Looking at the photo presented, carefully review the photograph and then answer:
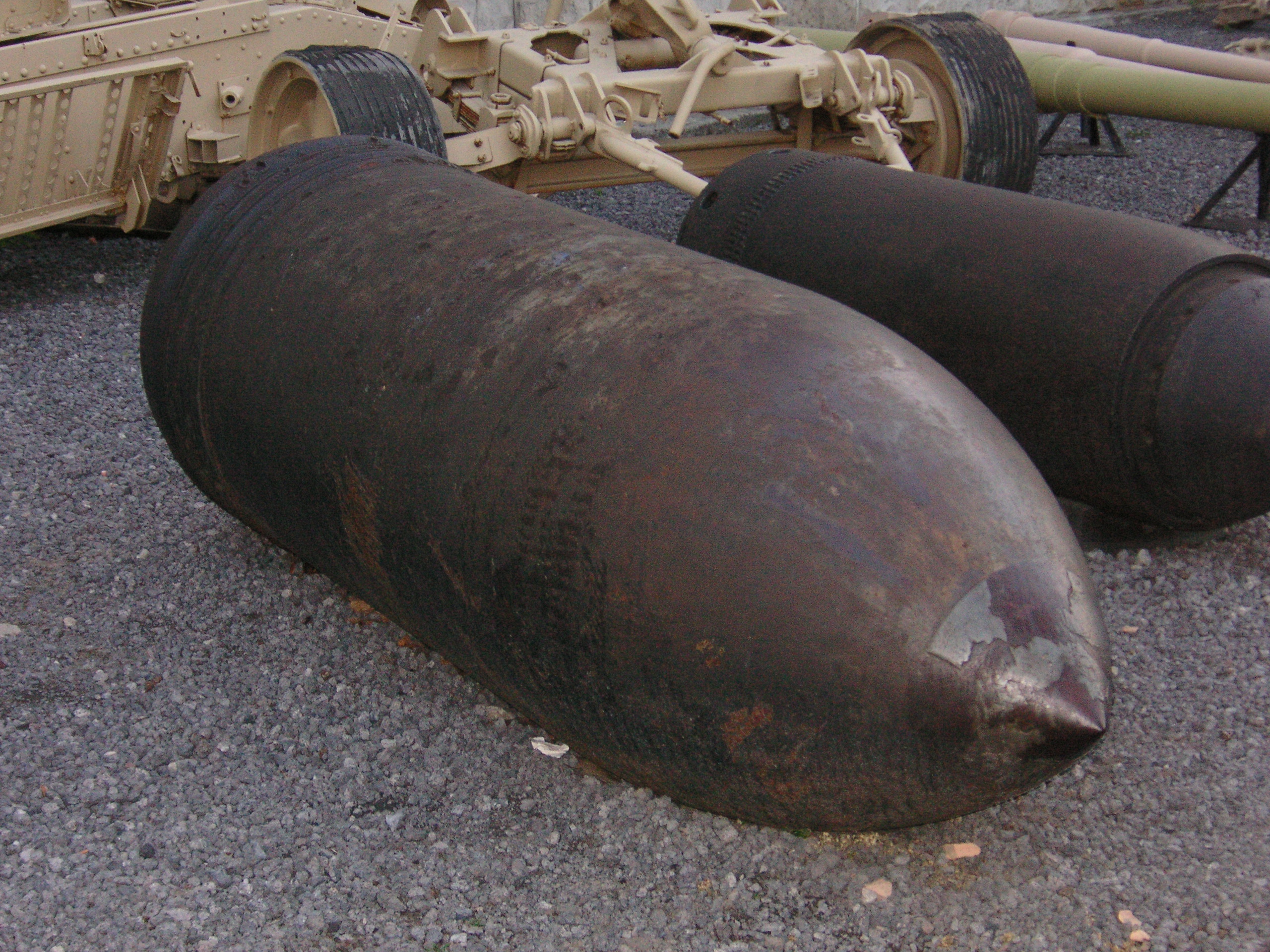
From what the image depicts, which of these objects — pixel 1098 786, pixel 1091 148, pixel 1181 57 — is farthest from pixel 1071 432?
pixel 1091 148

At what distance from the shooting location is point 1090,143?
6305 mm

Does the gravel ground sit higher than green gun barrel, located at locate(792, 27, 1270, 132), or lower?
lower

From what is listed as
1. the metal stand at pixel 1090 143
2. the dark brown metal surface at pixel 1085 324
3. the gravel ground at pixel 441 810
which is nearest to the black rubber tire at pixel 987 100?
the metal stand at pixel 1090 143

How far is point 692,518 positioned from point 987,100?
3555mm

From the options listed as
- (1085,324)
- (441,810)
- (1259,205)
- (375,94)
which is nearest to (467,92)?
(375,94)

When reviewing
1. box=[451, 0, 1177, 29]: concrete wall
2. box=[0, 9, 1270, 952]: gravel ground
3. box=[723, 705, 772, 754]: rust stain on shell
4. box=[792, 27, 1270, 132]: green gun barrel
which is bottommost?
box=[0, 9, 1270, 952]: gravel ground

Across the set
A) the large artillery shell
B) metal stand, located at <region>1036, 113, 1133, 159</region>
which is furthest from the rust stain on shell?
metal stand, located at <region>1036, 113, 1133, 159</region>

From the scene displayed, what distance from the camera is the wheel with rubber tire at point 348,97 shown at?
12.2 ft

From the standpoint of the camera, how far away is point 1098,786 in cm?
194

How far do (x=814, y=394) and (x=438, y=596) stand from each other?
24.3 inches

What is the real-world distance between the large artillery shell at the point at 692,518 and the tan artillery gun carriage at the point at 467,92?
6.62 ft

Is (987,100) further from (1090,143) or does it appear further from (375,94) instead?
(375,94)

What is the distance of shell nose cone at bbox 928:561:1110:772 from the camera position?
55.6 inches

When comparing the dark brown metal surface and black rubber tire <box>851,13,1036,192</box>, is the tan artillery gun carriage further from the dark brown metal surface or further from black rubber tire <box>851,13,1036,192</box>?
the dark brown metal surface
